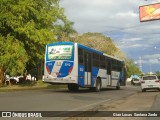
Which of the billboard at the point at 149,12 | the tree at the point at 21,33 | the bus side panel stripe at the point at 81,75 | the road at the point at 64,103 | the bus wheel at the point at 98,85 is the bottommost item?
the road at the point at 64,103

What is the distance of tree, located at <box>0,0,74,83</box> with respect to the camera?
1282 inches

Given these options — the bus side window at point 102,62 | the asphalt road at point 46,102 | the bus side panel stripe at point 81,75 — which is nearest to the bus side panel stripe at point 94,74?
the bus side window at point 102,62

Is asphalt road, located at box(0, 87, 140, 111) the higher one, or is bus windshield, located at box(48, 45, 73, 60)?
bus windshield, located at box(48, 45, 73, 60)

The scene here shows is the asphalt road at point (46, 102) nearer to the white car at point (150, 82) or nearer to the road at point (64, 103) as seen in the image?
the road at point (64, 103)

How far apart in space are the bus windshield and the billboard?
141 feet

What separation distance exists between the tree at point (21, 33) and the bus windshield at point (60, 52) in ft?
19.1

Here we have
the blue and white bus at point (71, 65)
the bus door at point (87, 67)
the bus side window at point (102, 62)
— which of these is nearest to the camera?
the blue and white bus at point (71, 65)

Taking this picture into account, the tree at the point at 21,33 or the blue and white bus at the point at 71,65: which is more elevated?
the tree at the point at 21,33

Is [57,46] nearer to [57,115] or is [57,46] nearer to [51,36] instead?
[51,36]

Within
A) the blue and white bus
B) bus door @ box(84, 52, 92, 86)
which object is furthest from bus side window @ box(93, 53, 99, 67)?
bus door @ box(84, 52, 92, 86)

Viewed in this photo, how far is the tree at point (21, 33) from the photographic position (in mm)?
32562

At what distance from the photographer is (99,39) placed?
78438 millimetres

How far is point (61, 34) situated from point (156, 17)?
17338 mm

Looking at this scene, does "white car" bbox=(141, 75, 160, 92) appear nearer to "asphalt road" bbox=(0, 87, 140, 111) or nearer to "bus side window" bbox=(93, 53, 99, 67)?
"bus side window" bbox=(93, 53, 99, 67)
